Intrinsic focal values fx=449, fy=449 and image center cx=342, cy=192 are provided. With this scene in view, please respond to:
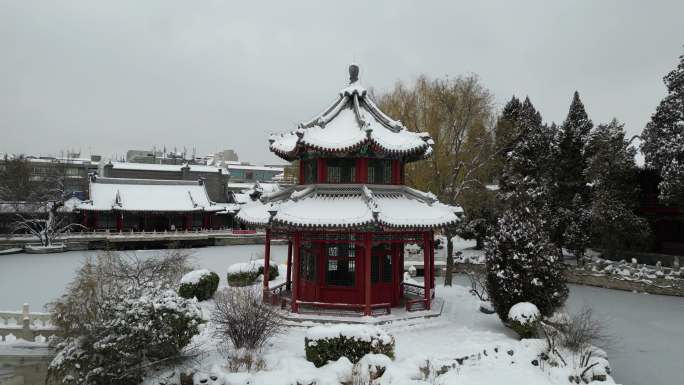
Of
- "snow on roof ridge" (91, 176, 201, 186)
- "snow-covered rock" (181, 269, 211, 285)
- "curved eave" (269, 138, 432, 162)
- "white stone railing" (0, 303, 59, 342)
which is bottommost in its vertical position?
"white stone railing" (0, 303, 59, 342)

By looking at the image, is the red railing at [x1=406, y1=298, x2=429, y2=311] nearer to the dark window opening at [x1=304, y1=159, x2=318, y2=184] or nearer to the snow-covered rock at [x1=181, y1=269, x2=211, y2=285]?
the dark window opening at [x1=304, y1=159, x2=318, y2=184]

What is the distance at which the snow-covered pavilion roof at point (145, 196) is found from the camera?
142 feet

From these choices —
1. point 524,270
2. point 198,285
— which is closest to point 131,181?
point 198,285

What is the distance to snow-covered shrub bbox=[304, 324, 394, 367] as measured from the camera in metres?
11.4

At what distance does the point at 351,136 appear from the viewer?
15812mm

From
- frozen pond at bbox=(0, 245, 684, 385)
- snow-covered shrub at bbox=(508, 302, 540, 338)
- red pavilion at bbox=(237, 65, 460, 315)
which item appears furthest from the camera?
red pavilion at bbox=(237, 65, 460, 315)

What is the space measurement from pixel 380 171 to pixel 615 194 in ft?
66.9

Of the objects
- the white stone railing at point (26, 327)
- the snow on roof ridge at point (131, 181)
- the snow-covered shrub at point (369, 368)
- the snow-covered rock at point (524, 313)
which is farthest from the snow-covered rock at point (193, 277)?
the snow on roof ridge at point (131, 181)

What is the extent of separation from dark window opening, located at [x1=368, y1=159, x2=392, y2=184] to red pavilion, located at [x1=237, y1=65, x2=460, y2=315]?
37mm

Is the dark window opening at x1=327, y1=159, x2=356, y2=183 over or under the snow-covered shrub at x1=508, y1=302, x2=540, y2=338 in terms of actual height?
over

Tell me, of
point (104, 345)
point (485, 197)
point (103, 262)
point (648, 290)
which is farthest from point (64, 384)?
point (648, 290)

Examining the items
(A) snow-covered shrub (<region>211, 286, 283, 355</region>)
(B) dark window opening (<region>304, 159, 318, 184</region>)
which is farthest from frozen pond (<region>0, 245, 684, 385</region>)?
(B) dark window opening (<region>304, 159, 318, 184</region>)

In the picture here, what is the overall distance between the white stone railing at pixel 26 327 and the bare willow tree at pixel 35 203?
1055 inches

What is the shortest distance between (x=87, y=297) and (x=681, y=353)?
17432mm
